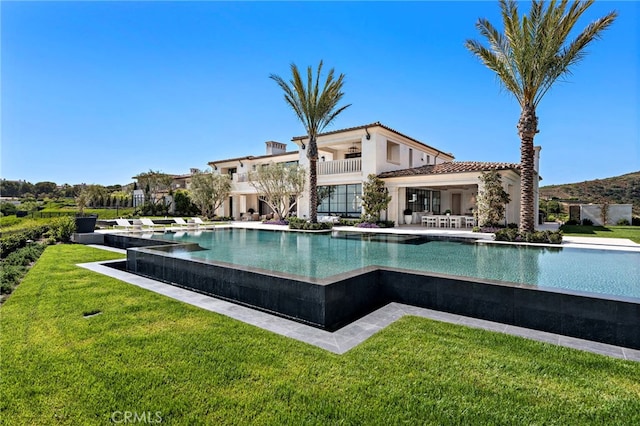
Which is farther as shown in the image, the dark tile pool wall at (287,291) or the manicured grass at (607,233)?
the manicured grass at (607,233)

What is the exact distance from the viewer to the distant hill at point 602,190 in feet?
172

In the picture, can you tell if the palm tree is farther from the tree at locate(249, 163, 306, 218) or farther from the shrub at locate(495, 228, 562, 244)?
the shrub at locate(495, 228, 562, 244)

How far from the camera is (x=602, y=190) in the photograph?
57281 mm

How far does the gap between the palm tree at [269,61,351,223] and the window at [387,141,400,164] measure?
6.38m

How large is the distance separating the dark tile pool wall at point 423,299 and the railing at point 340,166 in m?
18.5

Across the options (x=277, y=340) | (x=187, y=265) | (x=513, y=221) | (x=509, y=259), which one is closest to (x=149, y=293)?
(x=187, y=265)

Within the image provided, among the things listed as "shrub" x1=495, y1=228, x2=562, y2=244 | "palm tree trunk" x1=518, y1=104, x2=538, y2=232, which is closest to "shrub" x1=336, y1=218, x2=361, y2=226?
"shrub" x1=495, y1=228, x2=562, y2=244

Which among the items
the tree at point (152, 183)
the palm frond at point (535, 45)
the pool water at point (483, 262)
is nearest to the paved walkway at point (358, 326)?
the pool water at point (483, 262)

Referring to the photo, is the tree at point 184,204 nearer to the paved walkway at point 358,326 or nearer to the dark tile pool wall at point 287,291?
the dark tile pool wall at point 287,291

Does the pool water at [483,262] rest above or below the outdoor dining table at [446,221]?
below

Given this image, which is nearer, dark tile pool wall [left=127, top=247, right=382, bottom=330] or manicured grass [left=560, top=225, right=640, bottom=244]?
dark tile pool wall [left=127, top=247, right=382, bottom=330]

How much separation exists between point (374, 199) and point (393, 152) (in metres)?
5.99

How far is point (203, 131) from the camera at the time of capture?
30.8 meters

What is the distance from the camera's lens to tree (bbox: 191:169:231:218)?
1238 inches
